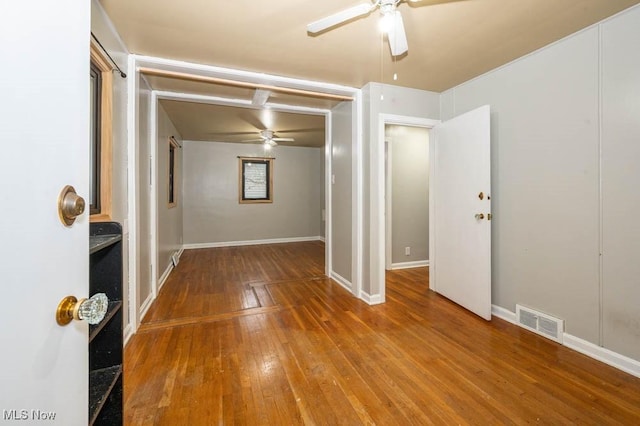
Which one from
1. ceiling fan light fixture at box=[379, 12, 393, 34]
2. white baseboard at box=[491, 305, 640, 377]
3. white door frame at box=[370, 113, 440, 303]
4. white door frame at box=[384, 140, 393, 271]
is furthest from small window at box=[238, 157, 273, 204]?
white baseboard at box=[491, 305, 640, 377]

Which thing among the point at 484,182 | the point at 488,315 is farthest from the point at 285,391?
the point at 484,182

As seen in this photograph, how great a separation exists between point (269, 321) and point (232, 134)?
12.8 ft

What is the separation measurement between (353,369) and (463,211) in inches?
72.6

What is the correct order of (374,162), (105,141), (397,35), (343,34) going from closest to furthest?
(397,35), (105,141), (343,34), (374,162)

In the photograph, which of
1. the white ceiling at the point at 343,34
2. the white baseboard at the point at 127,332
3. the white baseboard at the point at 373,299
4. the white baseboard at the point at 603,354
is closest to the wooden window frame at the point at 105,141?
the white ceiling at the point at 343,34

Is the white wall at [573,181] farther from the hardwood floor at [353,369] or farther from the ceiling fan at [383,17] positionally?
the ceiling fan at [383,17]

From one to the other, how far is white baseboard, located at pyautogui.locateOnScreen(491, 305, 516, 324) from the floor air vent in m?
0.05

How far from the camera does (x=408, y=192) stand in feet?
14.0

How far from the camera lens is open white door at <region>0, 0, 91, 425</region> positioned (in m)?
0.45

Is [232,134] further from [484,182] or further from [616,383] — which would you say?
[616,383]

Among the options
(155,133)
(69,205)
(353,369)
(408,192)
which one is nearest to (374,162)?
(408,192)

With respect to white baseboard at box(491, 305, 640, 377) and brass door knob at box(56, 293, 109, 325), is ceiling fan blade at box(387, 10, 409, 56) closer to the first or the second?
brass door knob at box(56, 293, 109, 325)

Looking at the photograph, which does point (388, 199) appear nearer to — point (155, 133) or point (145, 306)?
point (155, 133)

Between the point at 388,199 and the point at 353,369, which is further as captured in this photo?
the point at 388,199
